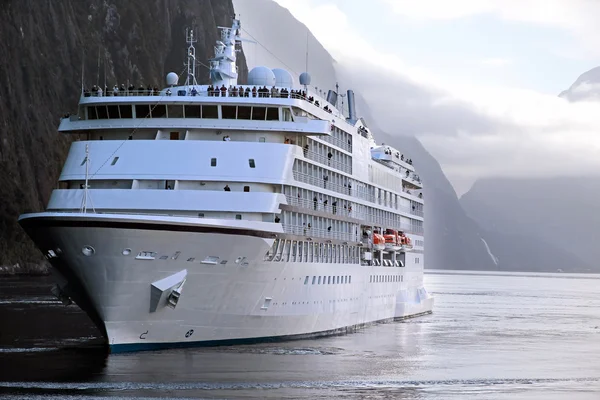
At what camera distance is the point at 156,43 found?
197 meters

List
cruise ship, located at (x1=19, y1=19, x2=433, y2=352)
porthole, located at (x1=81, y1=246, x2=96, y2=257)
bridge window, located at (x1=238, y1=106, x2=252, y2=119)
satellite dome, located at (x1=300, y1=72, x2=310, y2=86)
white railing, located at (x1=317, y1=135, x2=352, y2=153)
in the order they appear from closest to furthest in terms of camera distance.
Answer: porthole, located at (x1=81, y1=246, x2=96, y2=257)
cruise ship, located at (x1=19, y1=19, x2=433, y2=352)
bridge window, located at (x1=238, y1=106, x2=252, y2=119)
white railing, located at (x1=317, y1=135, x2=352, y2=153)
satellite dome, located at (x1=300, y1=72, x2=310, y2=86)

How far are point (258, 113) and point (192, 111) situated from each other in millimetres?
2769

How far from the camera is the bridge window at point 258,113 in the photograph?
43.9m

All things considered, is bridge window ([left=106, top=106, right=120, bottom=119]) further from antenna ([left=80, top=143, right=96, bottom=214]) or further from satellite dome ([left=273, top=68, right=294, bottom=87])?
satellite dome ([left=273, top=68, right=294, bottom=87])

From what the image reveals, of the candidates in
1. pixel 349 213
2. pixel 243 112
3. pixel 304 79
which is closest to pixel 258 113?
pixel 243 112

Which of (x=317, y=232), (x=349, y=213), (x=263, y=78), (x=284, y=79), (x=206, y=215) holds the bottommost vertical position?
(x=206, y=215)

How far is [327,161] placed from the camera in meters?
50.3

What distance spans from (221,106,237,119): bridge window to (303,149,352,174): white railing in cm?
449

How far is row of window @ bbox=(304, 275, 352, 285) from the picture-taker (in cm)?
4721

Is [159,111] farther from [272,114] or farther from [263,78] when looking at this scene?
[263,78]

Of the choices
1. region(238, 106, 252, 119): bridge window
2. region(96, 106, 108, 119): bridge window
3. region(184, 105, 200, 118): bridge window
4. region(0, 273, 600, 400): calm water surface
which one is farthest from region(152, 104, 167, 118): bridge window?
region(0, 273, 600, 400): calm water surface

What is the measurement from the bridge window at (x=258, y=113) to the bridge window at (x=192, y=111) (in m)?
2.34

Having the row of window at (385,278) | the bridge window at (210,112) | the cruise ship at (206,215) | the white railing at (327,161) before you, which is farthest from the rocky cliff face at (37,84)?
the bridge window at (210,112)

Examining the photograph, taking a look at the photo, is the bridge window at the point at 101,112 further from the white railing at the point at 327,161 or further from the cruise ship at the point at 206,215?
the white railing at the point at 327,161
